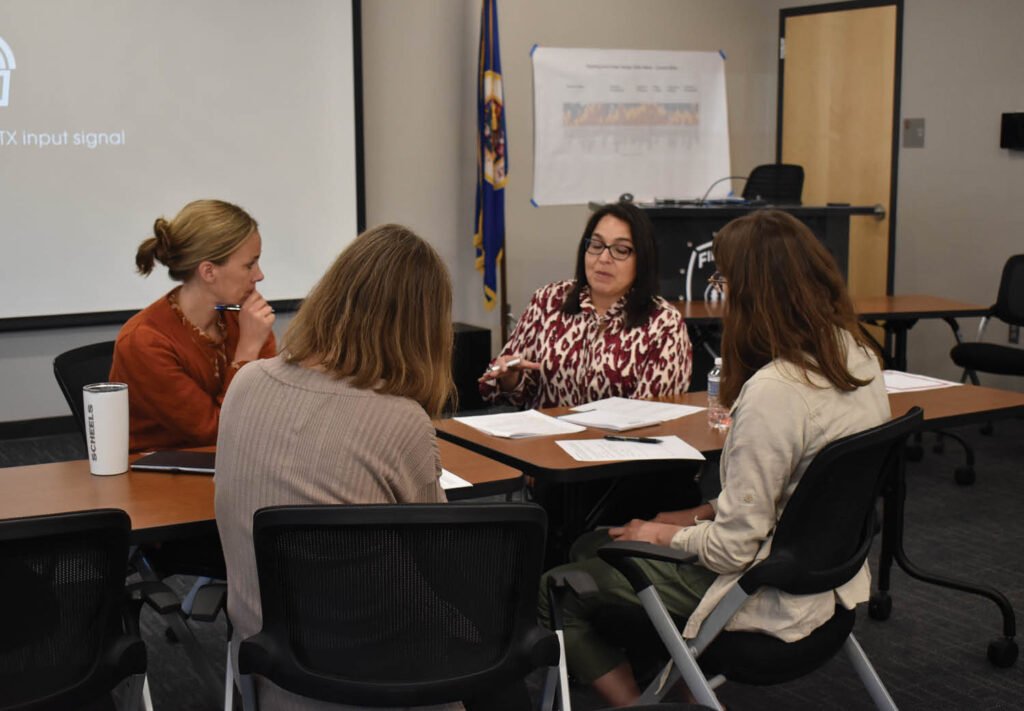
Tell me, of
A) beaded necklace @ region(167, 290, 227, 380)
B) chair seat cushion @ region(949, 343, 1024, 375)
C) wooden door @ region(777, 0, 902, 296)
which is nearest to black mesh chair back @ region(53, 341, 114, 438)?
beaded necklace @ region(167, 290, 227, 380)

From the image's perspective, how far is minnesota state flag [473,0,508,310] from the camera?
21.0ft

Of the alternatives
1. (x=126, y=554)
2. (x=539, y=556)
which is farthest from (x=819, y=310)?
(x=126, y=554)

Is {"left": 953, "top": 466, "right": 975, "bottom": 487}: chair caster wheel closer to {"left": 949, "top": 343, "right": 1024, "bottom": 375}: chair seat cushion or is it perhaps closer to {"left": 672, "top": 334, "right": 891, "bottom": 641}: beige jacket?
{"left": 949, "top": 343, "right": 1024, "bottom": 375}: chair seat cushion

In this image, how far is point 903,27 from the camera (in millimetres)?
6984

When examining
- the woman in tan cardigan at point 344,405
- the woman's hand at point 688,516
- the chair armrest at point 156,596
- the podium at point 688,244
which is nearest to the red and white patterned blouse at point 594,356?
the woman's hand at point 688,516

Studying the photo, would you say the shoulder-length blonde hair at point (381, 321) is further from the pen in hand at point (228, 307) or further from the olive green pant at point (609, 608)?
the pen in hand at point (228, 307)

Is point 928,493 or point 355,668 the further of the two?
point 928,493

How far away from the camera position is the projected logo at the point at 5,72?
5254 mm

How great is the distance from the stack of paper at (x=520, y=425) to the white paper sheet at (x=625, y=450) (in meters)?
0.12

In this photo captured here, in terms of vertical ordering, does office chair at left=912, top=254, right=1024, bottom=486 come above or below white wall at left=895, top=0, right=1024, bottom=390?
below

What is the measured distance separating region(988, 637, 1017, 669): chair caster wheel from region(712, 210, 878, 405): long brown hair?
1.33 meters

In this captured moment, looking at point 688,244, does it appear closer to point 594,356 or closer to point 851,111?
point 851,111

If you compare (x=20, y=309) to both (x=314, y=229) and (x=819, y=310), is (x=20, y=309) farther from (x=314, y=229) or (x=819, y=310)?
(x=819, y=310)

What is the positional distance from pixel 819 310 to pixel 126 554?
1.33m
